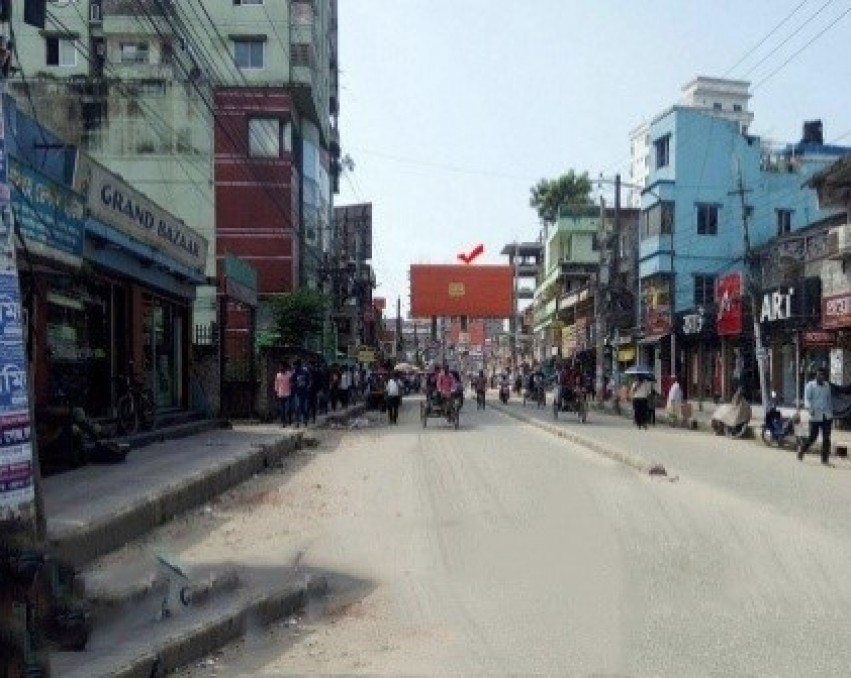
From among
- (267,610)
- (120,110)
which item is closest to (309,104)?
(120,110)

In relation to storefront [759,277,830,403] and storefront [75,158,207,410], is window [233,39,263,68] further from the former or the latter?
storefront [759,277,830,403]

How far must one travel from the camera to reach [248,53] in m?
47.0

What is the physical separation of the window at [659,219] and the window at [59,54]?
2991 cm

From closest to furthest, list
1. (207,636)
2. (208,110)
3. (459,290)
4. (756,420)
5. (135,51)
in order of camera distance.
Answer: (207,636)
(756,420)
(208,110)
(135,51)
(459,290)

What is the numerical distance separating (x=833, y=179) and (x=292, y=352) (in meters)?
18.2

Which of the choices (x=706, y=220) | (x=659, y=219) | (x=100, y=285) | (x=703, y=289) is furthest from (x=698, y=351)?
(x=100, y=285)

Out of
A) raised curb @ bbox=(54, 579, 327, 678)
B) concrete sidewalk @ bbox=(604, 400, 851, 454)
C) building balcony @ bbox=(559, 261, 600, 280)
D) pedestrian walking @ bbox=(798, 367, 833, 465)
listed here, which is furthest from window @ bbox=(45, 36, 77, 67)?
raised curb @ bbox=(54, 579, 327, 678)

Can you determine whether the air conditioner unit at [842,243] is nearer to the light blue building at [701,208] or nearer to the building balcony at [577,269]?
the light blue building at [701,208]

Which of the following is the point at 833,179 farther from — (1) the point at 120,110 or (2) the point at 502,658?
(1) the point at 120,110

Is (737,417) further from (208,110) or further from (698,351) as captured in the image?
(208,110)

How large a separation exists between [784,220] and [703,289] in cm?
570

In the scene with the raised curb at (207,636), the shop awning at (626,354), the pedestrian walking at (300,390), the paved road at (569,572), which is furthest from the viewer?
the shop awning at (626,354)

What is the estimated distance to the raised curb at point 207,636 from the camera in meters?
4.88

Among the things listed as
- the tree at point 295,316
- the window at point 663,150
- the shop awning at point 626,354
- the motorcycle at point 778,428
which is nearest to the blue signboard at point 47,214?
the motorcycle at point 778,428
